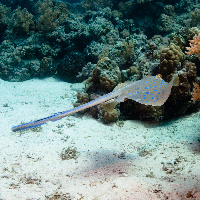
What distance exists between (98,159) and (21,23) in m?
11.9

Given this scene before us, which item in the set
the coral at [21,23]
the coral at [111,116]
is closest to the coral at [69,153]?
the coral at [111,116]

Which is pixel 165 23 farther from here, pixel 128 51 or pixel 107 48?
pixel 128 51

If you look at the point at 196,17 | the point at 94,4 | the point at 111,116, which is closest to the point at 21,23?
the point at 94,4

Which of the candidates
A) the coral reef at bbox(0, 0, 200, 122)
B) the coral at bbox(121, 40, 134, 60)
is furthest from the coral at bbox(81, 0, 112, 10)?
the coral at bbox(121, 40, 134, 60)

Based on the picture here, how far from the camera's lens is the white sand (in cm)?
279

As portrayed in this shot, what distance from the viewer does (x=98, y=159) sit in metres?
4.42

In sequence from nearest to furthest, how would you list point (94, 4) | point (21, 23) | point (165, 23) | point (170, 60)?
point (170, 60), point (21, 23), point (165, 23), point (94, 4)

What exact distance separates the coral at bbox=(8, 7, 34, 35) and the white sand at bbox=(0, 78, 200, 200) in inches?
283

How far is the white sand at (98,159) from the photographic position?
A: 9.16 feet

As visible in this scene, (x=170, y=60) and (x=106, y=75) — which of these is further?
(x=106, y=75)

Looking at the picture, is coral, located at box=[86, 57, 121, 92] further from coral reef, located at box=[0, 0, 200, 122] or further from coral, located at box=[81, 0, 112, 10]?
coral, located at box=[81, 0, 112, 10]

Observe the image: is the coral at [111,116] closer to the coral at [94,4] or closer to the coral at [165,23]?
the coral at [165,23]

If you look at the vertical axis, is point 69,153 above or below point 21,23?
below

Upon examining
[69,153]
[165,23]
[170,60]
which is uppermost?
[165,23]
